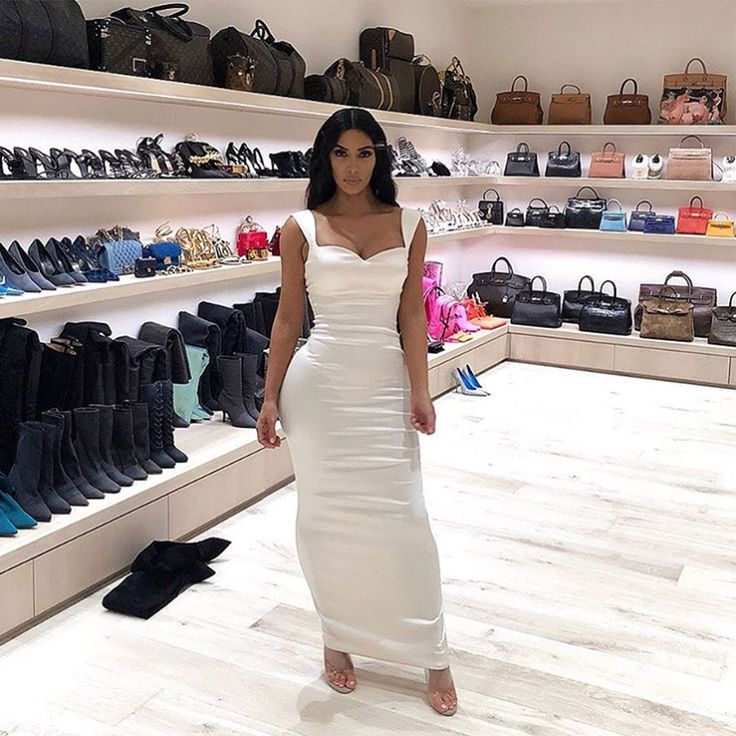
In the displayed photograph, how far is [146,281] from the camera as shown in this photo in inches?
140

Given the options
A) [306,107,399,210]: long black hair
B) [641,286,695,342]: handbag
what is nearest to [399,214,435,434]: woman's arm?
→ [306,107,399,210]: long black hair

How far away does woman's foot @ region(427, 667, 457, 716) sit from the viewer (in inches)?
95.9

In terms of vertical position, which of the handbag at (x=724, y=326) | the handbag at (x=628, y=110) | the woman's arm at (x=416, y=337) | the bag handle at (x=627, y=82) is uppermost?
the bag handle at (x=627, y=82)

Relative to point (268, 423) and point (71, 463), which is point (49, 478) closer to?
point (71, 463)

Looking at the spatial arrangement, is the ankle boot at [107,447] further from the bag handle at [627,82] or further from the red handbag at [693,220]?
the bag handle at [627,82]

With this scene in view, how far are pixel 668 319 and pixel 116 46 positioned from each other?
4.10 meters

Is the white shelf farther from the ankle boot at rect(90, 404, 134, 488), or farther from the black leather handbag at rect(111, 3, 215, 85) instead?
the black leather handbag at rect(111, 3, 215, 85)

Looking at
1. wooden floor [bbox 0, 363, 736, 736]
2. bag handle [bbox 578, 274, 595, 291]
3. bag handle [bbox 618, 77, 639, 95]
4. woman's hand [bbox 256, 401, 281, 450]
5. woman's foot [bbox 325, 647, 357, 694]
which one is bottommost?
wooden floor [bbox 0, 363, 736, 736]

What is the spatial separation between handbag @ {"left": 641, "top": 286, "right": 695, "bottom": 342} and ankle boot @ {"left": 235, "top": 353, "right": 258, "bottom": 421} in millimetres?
3182

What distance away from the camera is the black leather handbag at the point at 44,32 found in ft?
9.55

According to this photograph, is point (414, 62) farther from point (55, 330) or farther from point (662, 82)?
point (55, 330)

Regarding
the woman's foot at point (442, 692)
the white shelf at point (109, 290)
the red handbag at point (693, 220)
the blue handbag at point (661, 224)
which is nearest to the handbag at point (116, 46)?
the white shelf at point (109, 290)

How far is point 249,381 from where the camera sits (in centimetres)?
410

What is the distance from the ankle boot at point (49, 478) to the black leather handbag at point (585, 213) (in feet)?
15.2
